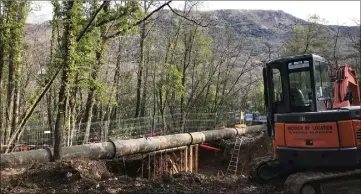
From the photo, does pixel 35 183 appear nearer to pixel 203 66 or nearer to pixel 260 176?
pixel 260 176

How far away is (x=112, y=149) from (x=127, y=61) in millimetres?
12889

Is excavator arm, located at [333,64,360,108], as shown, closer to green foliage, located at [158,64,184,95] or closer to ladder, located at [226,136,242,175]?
ladder, located at [226,136,242,175]

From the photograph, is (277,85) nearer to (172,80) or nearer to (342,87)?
(342,87)

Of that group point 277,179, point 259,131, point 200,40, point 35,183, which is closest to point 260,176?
point 277,179

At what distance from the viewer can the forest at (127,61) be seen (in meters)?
9.71

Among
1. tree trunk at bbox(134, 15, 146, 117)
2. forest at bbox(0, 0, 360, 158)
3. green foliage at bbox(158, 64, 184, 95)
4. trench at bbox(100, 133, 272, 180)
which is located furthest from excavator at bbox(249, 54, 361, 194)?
green foliage at bbox(158, 64, 184, 95)

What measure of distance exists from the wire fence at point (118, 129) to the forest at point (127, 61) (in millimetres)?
225

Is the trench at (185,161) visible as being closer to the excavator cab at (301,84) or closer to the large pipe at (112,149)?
the large pipe at (112,149)

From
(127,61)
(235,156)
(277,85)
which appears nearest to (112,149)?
(277,85)

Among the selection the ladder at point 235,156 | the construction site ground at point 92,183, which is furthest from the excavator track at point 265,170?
the ladder at point 235,156

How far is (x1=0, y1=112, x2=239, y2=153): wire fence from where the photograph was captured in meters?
15.4

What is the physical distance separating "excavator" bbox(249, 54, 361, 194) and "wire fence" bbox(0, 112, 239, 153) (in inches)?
263

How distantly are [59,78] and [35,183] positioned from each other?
277 cm

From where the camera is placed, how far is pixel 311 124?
25.3 ft
